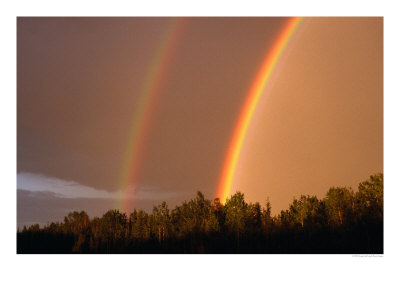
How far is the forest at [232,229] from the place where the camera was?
29.7m

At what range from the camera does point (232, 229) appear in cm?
4259

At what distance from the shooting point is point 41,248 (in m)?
32.5

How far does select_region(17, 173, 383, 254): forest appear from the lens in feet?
97.3
